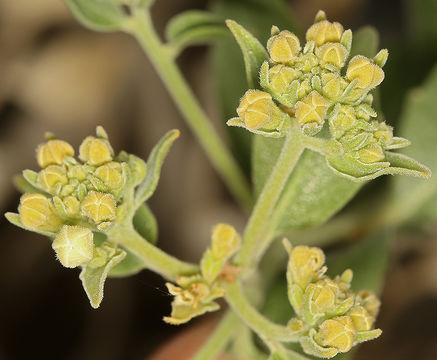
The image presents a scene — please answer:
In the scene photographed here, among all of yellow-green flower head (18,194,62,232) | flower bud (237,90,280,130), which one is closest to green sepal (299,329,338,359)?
flower bud (237,90,280,130)

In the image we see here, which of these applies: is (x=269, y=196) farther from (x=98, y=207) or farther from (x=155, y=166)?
(x=98, y=207)

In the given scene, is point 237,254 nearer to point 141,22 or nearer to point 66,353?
point 141,22

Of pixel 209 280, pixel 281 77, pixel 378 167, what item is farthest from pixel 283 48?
pixel 209 280

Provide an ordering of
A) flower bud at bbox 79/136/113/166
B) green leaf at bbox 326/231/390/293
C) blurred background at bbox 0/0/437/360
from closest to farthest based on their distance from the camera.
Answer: flower bud at bbox 79/136/113/166 → green leaf at bbox 326/231/390/293 → blurred background at bbox 0/0/437/360

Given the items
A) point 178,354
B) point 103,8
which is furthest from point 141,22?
point 178,354

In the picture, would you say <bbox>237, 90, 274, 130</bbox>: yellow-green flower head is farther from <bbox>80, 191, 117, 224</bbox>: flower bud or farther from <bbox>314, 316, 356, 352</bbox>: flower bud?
<bbox>314, 316, 356, 352</bbox>: flower bud

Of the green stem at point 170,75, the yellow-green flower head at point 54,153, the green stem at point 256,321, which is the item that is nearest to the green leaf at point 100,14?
the green stem at point 170,75
